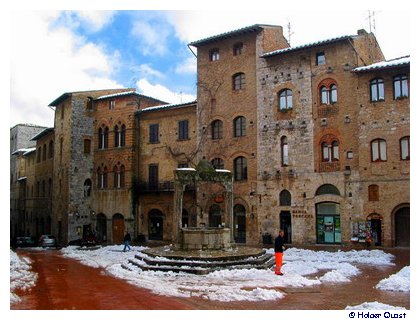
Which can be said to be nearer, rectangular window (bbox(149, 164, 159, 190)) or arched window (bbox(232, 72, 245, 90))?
arched window (bbox(232, 72, 245, 90))

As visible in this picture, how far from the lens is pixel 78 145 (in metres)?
38.0

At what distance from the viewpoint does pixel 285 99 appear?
30297mm

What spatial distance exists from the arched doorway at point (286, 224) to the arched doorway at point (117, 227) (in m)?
13.5

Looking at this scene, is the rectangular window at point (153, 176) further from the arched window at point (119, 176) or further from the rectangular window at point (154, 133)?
the arched window at point (119, 176)

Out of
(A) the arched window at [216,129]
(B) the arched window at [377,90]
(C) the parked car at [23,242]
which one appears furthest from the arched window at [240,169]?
(C) the parked car at [23,242]

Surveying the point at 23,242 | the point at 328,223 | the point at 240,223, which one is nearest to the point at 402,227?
the point at 328,223

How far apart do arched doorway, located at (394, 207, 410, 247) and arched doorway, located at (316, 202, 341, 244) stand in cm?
331

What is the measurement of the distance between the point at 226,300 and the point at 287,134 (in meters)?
18.7

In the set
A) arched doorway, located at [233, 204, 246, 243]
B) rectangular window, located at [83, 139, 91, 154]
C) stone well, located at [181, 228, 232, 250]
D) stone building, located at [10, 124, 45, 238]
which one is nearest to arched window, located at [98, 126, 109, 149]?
rectangular window, located at [83, 139, 91, 154]

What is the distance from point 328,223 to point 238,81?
11651mm

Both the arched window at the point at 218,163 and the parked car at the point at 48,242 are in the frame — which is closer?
the arched window at the point at 218,163

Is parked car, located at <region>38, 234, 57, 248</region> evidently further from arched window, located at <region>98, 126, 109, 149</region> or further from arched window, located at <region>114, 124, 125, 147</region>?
arched window, located at <region>114, 124, 125, 147</region>

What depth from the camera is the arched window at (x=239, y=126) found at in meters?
32.0

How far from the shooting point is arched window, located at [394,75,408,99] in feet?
84.2
